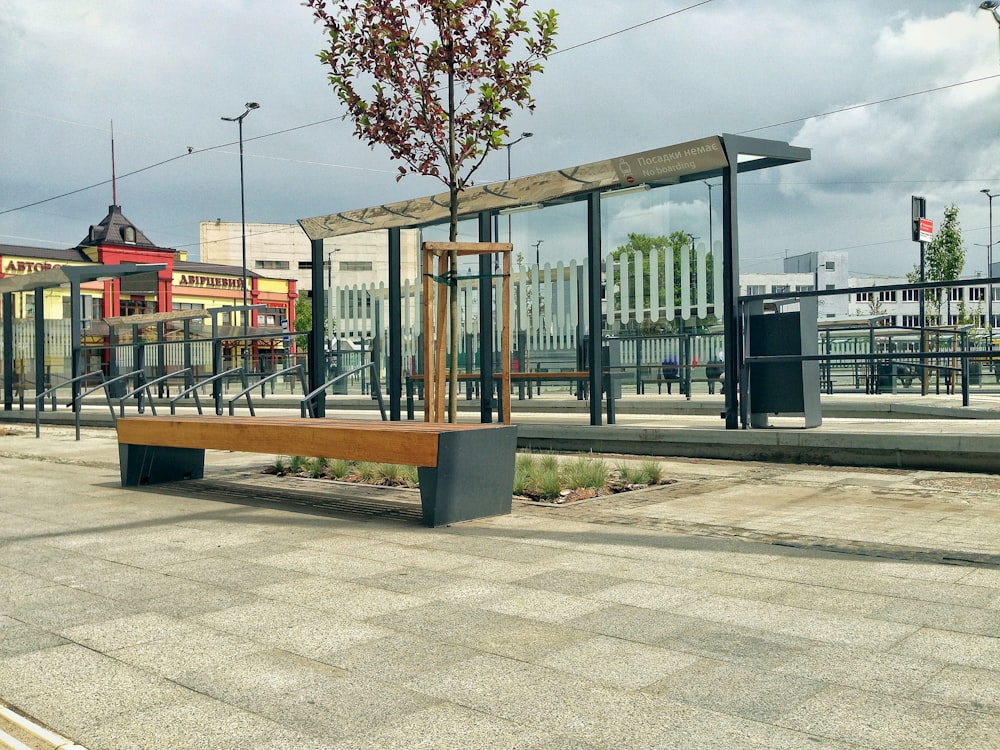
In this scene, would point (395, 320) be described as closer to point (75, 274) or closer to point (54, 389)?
point (54, 389)

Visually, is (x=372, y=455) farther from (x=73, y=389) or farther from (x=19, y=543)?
(x=73, y=389)

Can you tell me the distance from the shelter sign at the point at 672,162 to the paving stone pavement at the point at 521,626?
3928 mm

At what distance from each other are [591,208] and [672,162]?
1276mm

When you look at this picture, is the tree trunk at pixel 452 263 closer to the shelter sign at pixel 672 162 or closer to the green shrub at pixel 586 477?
the green shrub at pixel 586 477

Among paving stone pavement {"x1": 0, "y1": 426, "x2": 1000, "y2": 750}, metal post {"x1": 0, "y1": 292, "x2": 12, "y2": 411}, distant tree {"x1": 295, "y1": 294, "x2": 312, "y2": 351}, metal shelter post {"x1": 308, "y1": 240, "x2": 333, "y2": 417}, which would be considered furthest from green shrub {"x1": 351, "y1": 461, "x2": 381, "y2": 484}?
distant tree {"x1": 295, "y1": 294, "x2": 312, "y2": 351}

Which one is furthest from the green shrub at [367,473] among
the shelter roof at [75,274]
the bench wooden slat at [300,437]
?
the shelter roof at [75,274]

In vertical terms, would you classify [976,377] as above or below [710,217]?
below

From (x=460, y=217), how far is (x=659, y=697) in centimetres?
985

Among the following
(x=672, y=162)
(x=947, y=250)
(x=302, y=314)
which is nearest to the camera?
(x=672, y=162)

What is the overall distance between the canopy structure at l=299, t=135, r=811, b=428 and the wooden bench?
415cm

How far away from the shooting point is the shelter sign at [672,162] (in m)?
9.72

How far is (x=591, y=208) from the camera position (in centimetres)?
1109

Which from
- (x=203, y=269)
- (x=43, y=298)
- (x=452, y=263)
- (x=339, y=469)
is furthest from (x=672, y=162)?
(x=203, y=269)

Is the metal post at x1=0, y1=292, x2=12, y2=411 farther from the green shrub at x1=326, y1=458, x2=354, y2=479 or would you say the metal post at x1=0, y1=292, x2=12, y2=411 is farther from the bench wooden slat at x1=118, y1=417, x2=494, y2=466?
the green shrub at x1=326, y1=458, x2=354, y2=479
